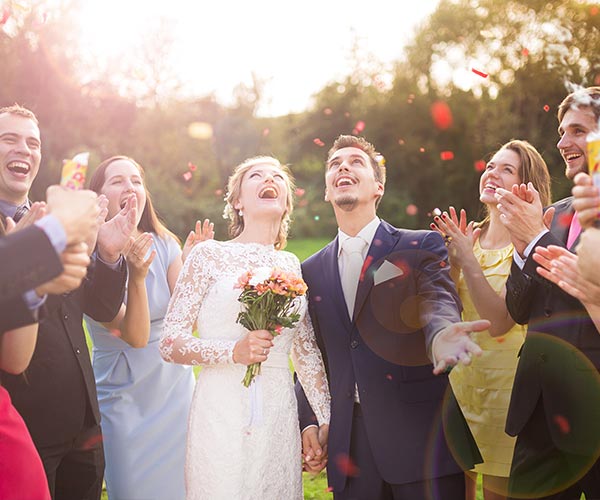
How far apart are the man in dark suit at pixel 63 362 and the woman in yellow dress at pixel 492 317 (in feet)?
7.73

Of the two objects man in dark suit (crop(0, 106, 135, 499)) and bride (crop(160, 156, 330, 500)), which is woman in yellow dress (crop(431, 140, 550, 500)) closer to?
bride (crop(160, 156, 330, 500))

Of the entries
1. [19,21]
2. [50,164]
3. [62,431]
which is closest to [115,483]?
[62,431]

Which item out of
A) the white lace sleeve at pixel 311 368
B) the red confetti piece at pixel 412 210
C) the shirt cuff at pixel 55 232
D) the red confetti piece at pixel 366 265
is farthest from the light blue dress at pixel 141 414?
the red confetti piece at pixel 412 210

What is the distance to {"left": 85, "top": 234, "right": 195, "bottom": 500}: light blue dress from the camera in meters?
5.25

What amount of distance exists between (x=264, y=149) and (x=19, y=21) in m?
16.0

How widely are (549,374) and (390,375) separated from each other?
0.96 meters

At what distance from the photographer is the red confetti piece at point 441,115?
35.4 metres

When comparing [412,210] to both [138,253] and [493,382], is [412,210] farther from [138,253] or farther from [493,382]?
[138,253]

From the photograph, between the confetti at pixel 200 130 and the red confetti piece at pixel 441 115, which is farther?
the confetti at pixel 200 130

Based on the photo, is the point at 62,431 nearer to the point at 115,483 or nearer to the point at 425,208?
the point at 115,483

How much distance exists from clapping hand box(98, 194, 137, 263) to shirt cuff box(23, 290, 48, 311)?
146 centimetres

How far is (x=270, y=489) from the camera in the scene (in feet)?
13.3

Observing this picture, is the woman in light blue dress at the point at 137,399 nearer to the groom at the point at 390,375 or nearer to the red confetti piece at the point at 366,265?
the groom at the point at 390,375

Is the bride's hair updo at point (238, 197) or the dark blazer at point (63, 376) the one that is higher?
the bride's hair updo at point (238, 197)
